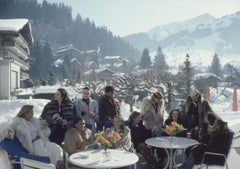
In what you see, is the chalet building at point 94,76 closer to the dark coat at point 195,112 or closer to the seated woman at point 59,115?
the dark coat at point 195,112

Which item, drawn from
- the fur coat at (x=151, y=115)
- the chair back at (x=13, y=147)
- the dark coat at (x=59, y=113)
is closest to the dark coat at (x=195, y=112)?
the fur coat at (x=151, y=115)

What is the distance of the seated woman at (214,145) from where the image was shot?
20.6ft

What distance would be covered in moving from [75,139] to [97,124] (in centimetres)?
166

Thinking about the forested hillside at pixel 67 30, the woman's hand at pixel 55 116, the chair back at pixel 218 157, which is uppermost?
the forested hillside at pixel 67 30

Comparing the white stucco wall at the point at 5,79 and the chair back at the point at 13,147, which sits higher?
the white stucco wall at the point at 5,79

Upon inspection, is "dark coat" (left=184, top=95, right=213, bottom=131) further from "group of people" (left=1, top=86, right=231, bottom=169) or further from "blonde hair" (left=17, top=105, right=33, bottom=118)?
"blonde hair" (left=17, top=105, right=33, bottom=118)

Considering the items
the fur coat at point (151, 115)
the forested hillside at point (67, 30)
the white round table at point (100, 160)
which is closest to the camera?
the white round table at point (100, 160)

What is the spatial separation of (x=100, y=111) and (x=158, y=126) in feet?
4.36

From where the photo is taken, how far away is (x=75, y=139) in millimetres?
6320

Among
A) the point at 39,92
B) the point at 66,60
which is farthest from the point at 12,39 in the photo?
the point at 66,60

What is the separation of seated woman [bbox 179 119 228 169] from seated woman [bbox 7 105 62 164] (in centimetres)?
246

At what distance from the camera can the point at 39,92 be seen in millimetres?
38125

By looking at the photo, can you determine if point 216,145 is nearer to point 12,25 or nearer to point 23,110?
point 23,110

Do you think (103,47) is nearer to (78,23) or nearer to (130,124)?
(78,23)
